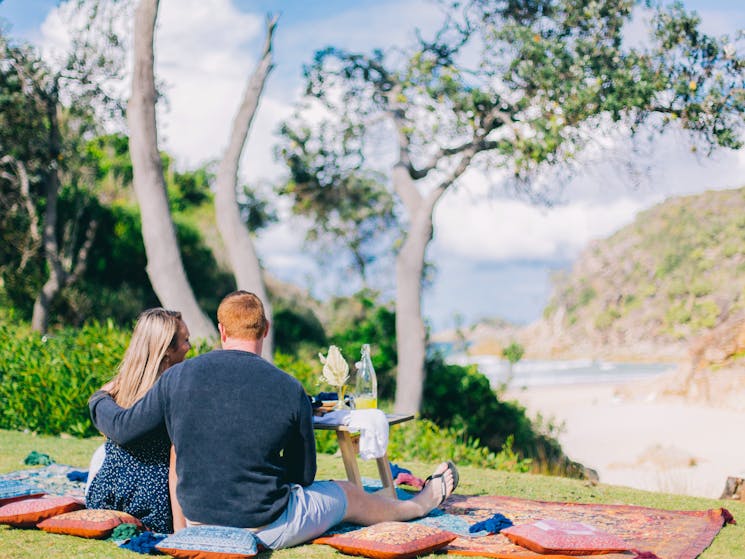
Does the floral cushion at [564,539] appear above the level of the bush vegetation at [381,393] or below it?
below

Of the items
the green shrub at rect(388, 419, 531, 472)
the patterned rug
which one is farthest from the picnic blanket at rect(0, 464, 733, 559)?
the green shrub at rect(388, 419, 531, 472)

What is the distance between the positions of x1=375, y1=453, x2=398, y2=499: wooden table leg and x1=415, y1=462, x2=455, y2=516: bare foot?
283 mm

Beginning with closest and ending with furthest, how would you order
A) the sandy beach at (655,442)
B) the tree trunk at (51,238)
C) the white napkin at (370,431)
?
the white napkin at (370,431)
the sandy beach at (655,442)
the tree trunk at (51,238)

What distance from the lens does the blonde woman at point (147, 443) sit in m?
4.37

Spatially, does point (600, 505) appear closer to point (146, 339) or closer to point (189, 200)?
point (146, 339)

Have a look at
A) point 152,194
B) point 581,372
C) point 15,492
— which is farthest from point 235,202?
point 581,372

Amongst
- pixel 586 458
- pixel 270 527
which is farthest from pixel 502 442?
pixel 270 527

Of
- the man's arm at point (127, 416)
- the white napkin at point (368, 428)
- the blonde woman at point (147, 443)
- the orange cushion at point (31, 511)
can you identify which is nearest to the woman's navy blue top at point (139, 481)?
the blonde woman at point (147, 443)

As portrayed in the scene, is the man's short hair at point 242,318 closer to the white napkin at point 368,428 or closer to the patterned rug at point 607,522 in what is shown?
the white napkin at point 368,428

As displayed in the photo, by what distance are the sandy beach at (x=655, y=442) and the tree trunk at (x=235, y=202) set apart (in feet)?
16.2

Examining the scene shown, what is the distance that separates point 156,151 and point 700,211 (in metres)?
49.5

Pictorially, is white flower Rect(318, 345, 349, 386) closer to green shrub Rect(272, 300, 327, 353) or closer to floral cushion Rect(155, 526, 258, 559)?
floral cushion Rect(155, 526, 258, 559)

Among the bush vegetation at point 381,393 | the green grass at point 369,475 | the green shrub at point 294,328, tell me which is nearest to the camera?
the green grass at point 369,475

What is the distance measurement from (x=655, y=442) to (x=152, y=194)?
470 inches
